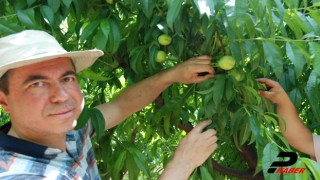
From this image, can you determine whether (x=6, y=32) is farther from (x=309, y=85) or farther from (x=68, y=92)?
(x=309, y=85)

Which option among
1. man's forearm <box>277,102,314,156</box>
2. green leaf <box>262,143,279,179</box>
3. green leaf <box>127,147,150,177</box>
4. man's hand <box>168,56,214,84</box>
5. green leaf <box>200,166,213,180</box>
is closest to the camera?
green leaf <box>262,143,279,179</box>

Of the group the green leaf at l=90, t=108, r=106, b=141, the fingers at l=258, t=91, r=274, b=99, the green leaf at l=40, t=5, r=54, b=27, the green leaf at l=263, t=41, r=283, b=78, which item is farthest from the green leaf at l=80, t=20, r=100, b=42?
the fingers at l=258, t=91, r=274, b=99

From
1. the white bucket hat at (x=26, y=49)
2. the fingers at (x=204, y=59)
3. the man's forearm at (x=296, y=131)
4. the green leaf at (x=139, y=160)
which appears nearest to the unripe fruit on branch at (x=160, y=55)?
the fingers at (x=204, y=59)

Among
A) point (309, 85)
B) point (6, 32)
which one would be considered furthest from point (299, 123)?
point (6, 32)

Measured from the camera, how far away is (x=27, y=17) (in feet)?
5.33

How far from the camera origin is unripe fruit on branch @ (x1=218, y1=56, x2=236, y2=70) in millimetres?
1661

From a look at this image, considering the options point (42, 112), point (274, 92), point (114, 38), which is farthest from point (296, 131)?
point (42, 112)

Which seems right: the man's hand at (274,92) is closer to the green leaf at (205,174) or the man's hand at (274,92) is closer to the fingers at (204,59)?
the fingers at (204,59)

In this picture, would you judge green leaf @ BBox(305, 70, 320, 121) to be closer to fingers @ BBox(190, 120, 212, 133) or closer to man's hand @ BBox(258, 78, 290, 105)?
man's hand @ BBox(258, 78, 290, 105)

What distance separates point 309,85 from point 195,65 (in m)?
0.51

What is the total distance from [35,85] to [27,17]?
0.26 m

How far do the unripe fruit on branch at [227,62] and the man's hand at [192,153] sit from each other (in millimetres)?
248

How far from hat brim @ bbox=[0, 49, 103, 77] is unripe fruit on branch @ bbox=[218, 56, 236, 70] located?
0.46 meters

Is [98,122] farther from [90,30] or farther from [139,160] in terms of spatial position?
[90,30]
